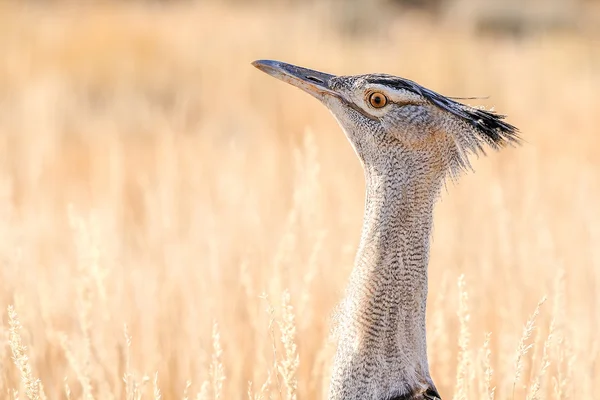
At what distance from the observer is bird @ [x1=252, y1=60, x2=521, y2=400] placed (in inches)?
70.4

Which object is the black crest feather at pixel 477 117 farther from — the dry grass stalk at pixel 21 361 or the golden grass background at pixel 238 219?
the dry grass stalk at pixel 21 361

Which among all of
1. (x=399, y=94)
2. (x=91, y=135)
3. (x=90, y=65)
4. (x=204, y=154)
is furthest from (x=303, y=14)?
(x=399, y=94)

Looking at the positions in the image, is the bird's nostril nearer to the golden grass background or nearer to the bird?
the bird

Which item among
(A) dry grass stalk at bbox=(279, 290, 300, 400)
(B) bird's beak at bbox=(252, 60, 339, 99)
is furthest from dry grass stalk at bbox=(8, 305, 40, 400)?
(B) bird's beak at bbox=(252, 60, 339, 99)

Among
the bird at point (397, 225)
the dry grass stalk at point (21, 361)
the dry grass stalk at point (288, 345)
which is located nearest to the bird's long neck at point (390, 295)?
the bird at point (397, 225)

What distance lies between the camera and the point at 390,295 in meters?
1.79

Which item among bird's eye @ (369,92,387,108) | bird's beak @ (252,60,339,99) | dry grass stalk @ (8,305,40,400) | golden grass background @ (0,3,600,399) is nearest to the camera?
dry grass stalk @ (8,305,40,400)

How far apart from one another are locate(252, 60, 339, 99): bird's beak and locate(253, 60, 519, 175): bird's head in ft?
0.29

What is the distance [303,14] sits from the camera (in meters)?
11.7

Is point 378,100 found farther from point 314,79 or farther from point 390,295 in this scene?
point 390,295

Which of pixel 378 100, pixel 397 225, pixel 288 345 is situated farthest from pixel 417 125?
pixel 288 345

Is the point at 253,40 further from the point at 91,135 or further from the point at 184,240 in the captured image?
the point at 184,240

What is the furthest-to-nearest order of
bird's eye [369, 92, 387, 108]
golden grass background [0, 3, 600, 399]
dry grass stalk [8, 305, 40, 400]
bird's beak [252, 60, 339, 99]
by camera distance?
golden grass background [0, 3, 600, 399] < bird's beak [252, 60, 339, 99] < bird's eye [369, 92, 387, 108] < dry grass stalk [8, 305, 40, 400]

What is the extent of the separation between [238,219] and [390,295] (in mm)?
2528
